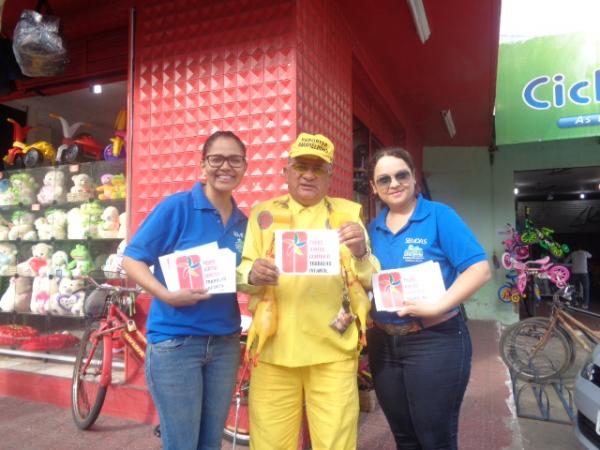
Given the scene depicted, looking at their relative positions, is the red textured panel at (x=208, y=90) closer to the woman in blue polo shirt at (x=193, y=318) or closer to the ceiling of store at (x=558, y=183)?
the woman in blue polo shirt at (x=193, y=318)

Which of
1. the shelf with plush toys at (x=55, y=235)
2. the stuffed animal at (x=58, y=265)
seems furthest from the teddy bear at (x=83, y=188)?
the stuffed animal at (x=58, y=265)

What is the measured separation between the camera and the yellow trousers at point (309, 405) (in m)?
1.78

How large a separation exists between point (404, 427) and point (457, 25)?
163 inches

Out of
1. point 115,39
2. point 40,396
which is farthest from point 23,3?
point 40,396

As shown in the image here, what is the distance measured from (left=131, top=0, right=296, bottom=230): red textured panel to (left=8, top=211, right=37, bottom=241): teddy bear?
5.37 feet

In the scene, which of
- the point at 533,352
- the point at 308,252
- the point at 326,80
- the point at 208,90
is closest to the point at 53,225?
the point at 208,90

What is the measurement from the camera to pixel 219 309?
74.1 inches

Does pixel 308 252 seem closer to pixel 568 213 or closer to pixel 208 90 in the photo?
pixel 208 90

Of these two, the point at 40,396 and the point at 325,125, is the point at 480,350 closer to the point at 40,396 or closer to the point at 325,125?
the point at 325,125

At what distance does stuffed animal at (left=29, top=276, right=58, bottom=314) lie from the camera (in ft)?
14.2

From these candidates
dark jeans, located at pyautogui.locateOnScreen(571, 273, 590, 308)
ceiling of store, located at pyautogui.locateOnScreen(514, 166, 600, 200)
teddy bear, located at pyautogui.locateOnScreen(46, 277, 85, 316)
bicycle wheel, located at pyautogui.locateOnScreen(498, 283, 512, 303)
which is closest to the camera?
teddy bear, located at pyautogui.locateOnScreen(46, 277, 85, 316)

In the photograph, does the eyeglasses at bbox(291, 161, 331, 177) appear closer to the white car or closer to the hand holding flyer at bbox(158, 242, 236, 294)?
the hand holding flyer at bbox(158, 242, 236, 294)

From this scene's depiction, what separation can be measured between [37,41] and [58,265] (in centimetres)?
210

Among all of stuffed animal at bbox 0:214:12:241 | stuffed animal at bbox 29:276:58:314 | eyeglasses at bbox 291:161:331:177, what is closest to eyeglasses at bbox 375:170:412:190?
eyeglasses at bbox 291:161:331:177
